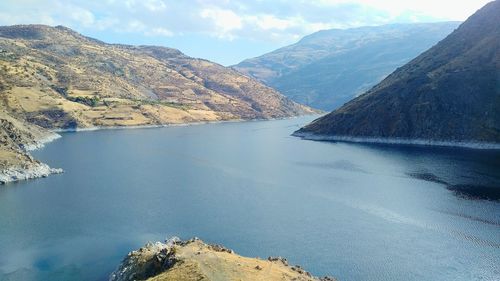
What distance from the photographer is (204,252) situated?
188 ft

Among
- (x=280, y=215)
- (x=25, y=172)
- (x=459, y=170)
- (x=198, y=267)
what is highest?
(x=459, y=170)

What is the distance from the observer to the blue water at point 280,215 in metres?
70.3

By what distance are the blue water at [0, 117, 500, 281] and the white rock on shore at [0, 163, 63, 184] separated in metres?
3.60

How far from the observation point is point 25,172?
132125 millimetres

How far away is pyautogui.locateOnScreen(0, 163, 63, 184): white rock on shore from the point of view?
126 metres

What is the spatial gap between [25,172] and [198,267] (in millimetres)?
99079

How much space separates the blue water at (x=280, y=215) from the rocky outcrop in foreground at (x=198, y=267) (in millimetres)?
7243

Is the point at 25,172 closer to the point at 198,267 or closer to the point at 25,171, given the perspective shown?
the point at 25,171

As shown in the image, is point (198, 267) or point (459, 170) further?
point (459, 170)

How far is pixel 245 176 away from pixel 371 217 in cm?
5547

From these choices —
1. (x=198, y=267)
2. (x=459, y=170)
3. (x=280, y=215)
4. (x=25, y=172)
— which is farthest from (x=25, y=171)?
(x=459, y=170)

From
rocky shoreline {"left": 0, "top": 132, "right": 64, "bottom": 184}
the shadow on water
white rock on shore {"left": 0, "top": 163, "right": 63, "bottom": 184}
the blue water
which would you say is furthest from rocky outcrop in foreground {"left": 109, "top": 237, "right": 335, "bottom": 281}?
rocky shoreline {"left": 0, "top": 132, "right": 64, "bottom": 184}

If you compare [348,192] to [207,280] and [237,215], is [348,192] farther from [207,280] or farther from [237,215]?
[207,280]

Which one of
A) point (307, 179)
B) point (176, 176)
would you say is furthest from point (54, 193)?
point (307, 179)
